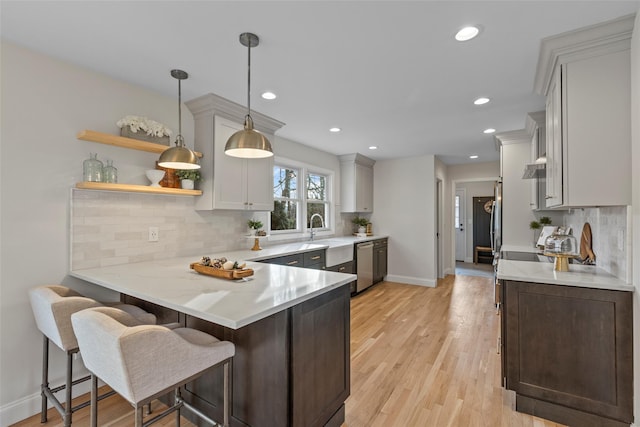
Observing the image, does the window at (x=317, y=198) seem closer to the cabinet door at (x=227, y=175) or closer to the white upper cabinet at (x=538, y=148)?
the cabinet door at (x=227, y=175)

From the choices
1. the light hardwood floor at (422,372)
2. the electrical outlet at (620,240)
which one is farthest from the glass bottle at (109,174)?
the electrical outlet at (620,240)

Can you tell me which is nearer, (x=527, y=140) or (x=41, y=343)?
(x=41, y=343)

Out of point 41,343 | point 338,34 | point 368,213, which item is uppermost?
point 338,34

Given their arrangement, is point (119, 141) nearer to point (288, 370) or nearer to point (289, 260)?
point (289, 260)

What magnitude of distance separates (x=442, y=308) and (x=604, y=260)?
2.24m

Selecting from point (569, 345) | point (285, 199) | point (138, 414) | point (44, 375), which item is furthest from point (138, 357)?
point (285, 199)

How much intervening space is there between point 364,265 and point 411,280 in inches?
47.6

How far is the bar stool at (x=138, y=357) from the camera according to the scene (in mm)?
1155

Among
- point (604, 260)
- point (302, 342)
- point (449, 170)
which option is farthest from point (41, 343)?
point (449, 170)

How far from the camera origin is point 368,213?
241 inches

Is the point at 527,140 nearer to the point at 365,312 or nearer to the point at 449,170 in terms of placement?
the point at 449,170

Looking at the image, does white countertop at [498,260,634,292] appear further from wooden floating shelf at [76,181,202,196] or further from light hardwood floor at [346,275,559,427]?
wooden floating shelf at [76,181,202,196]

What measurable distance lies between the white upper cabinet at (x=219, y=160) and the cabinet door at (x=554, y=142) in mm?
2599

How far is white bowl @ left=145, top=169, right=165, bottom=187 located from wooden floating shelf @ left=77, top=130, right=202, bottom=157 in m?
0.18
